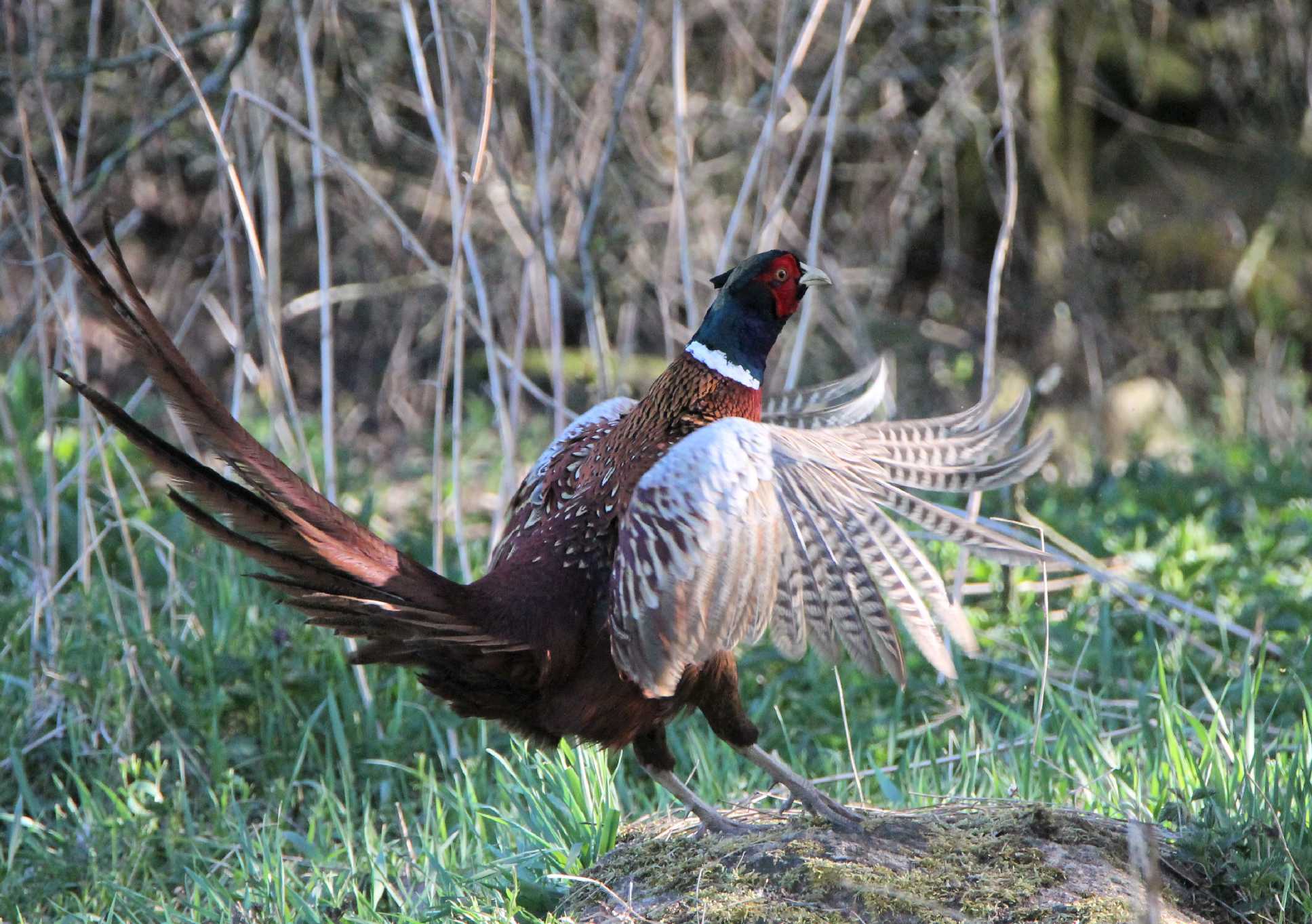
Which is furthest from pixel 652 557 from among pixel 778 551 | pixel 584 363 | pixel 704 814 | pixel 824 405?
pixel 584 363

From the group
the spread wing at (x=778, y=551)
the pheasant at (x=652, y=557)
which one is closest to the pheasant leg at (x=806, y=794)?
→ the pheasant at (x=652, y=557)

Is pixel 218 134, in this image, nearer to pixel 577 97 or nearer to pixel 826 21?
pixel 577 97

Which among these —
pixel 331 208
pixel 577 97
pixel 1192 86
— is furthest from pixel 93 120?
pixel 1192 86

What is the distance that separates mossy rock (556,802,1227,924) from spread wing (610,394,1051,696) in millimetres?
315

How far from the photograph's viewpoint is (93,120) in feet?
22.1

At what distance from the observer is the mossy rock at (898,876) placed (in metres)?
2.24

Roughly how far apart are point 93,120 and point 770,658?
4690 millimetres

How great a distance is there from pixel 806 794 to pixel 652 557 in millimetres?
625

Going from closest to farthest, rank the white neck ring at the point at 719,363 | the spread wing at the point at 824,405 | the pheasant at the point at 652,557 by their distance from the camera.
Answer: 1. the pheasant at the point at 652,557
2. the white neck ring at the point at 719,363
3. the spread wing at the point at 824,405

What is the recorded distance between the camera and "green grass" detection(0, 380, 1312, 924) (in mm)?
2623

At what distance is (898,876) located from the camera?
2.33 meters

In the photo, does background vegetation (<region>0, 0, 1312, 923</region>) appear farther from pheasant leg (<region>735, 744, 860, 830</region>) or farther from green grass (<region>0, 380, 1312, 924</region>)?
pheasant leg (<region>735, 744, 860, 830</region>)

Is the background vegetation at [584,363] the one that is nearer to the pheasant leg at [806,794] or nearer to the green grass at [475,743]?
the green grass at [475,743]

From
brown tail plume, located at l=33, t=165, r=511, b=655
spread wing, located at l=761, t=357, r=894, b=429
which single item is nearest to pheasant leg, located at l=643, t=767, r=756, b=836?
brown tail plume, located at l=33, t=165, r=511, b=655
